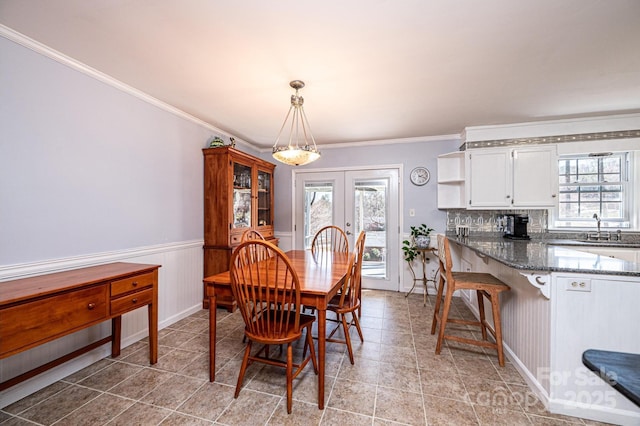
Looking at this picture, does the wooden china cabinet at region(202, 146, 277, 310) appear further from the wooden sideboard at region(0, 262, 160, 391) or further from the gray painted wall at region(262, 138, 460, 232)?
the gray painted wall at region(262, 138, 460, 232)

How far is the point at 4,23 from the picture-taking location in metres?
1.56

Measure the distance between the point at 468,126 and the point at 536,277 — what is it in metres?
2.41

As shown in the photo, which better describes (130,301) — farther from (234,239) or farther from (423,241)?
(423,241)

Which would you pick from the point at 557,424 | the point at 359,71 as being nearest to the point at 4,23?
the point at 359,71

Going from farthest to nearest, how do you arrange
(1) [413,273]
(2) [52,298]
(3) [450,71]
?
1. (1) [413,273]
2. (3) [450,71]
3. (2) [52,298]

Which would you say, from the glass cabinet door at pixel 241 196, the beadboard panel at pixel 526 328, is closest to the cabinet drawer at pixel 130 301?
the glass cabinet door at pixel 241 196

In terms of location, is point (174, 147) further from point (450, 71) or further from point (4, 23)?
point (450, 71)

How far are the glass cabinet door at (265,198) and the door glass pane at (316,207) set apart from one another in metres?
0.60

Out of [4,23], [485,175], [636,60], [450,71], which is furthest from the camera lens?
[485,175]

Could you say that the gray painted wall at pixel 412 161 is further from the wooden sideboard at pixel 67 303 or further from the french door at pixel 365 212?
the wooden sideboard at pixel 67 303

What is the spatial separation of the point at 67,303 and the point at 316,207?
3258mm

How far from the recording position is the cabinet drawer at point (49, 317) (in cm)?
128

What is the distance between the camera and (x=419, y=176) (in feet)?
12.7

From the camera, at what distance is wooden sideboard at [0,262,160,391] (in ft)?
4.28
